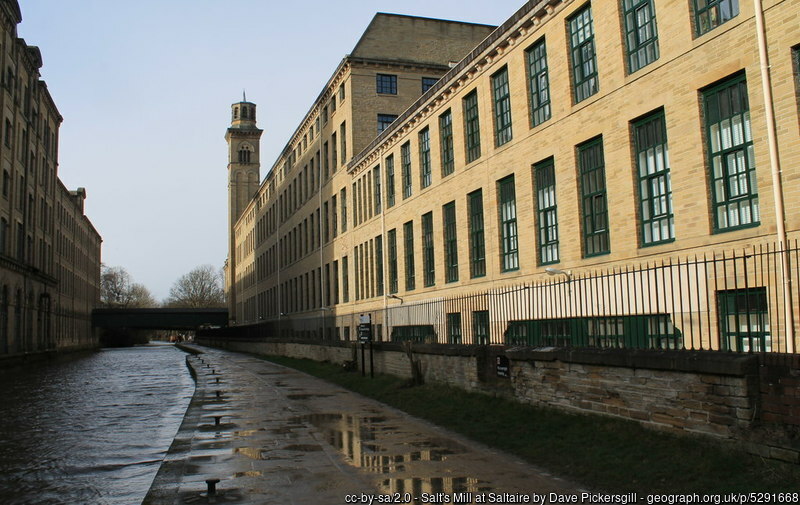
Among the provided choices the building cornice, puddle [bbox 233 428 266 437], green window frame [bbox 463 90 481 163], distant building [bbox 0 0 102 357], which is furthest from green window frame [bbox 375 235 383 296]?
distant building [bbox 0 0 102 357]

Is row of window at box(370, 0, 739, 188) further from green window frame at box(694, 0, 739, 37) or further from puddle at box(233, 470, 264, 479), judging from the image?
puddle at box(233, 470, 264, 479)

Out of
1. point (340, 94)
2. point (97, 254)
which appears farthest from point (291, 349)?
point (97, 254)

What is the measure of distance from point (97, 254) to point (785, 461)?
11167 centimetres

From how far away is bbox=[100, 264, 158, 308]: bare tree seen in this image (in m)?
136

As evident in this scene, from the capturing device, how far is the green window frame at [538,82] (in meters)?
18.8

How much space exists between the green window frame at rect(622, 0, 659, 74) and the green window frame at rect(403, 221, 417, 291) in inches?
584

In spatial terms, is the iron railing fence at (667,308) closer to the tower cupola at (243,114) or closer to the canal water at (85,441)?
the canal water at (85,441)

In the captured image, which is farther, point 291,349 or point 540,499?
point 291,349

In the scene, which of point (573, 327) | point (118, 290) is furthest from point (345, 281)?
point (118, 290)

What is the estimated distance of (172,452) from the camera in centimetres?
1095

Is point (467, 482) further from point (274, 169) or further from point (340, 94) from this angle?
point (274, 169)

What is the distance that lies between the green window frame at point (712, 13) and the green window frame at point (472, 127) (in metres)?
9.71

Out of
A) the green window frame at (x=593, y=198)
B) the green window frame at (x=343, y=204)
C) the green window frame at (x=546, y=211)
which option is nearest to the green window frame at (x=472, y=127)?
the green window frame at (x=546, y=211)

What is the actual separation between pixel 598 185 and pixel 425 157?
11950 millimetres
